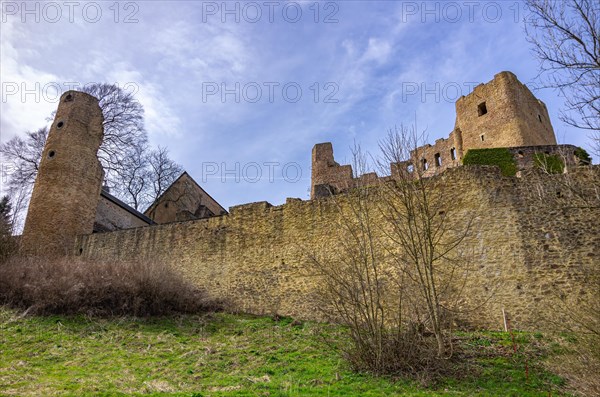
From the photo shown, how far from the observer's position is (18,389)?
7.18m

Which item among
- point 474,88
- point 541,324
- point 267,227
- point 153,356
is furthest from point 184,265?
point 474,88

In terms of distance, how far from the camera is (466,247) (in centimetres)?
1189

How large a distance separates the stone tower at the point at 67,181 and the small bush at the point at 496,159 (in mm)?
16657

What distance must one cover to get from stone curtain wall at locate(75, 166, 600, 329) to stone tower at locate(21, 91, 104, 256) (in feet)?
5.93

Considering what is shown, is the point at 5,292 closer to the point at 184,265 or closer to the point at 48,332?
the point at 48,332

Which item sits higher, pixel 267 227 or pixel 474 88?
pixel 474 88

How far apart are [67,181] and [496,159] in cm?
1807

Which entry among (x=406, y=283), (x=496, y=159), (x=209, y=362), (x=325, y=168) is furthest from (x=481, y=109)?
(x=209, y=362)

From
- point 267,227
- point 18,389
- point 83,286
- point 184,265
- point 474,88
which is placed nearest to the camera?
point 18,389

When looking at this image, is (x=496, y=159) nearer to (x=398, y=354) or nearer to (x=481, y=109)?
(x=398, y=354)

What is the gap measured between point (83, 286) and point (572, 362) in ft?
39.8

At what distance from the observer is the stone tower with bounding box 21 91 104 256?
18.1 m

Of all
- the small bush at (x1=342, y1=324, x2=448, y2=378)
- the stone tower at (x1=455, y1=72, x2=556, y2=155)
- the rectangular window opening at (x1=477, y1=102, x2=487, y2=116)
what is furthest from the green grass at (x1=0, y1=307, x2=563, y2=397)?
the rectangular window opening at (x1=477, y1=102, x2=487, y2=116)

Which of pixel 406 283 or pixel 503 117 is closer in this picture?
pixel 406 283
